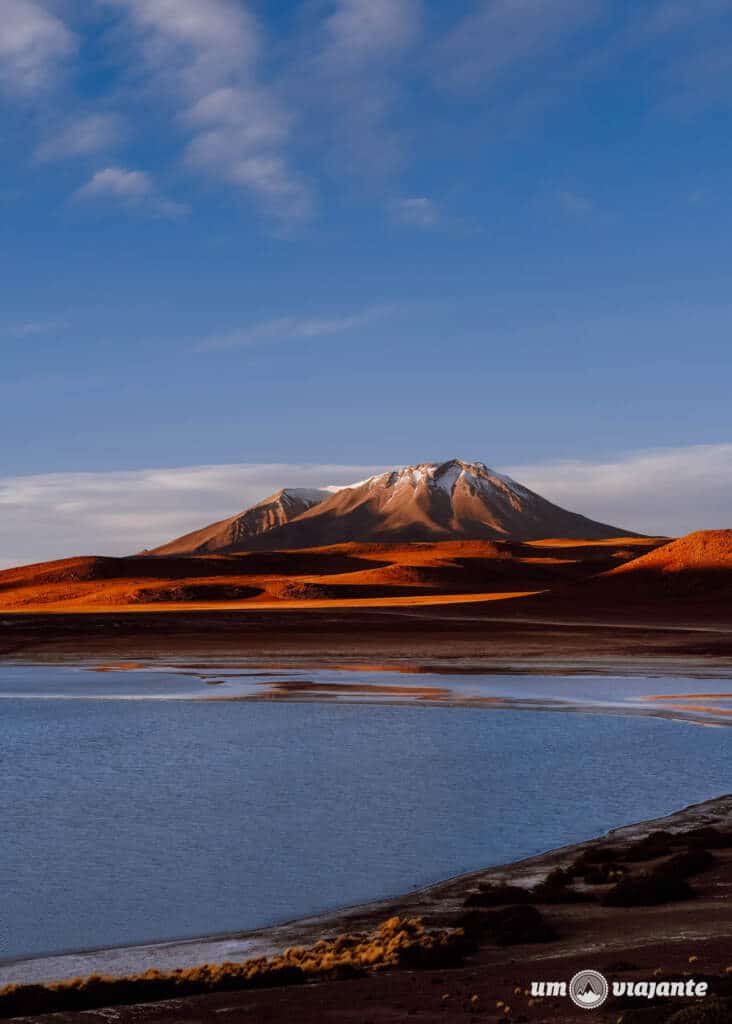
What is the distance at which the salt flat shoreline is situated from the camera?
10352 mm

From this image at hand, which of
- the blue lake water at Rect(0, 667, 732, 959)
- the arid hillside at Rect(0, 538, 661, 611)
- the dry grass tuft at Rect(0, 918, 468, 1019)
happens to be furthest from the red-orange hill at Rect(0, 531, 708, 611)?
Result: the dry grass tuft at Rect(0, 918, 468, 1019)

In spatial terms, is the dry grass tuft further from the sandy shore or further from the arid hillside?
the arid hillside

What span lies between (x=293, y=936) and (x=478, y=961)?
2.09 meters

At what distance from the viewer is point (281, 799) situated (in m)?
18.4

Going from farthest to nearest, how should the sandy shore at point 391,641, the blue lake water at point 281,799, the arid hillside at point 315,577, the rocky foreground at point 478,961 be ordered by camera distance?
the arid hillside at point 315,577, the sandy shore at point 391,641, the blue lake water at point 281,799, the rocky foreground at point 478,961

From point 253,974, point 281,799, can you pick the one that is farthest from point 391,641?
point 253,974

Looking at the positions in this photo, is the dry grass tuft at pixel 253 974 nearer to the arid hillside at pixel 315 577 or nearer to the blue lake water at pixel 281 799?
the blue lake water at pixel 281 799

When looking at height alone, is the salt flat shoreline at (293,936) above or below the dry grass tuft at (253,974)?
below

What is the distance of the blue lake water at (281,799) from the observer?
12836 millimetres

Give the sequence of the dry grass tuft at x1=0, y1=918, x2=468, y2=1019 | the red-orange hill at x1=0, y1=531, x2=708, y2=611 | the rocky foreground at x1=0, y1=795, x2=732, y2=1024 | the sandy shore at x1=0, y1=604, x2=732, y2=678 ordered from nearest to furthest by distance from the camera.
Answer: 1. the rocky foreground at x1=0, y1=795, x2=732, y2=1024
2. the dry grass tuft at x1=0, y1=918, x2=468, y2=1019
3. the sandy shore at x1=0, y1=604, x2=732, y2=678
4. the red-orange hill at x1=0, y1=531, x2=708, y2=611

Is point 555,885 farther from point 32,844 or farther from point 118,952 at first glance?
point 32,844

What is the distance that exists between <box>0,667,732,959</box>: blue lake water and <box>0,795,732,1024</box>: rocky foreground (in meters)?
1.50

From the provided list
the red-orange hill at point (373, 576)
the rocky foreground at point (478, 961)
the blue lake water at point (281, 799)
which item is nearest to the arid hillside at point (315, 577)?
the red-orange hill at point (373, 576)

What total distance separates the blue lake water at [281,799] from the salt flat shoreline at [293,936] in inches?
14.0
